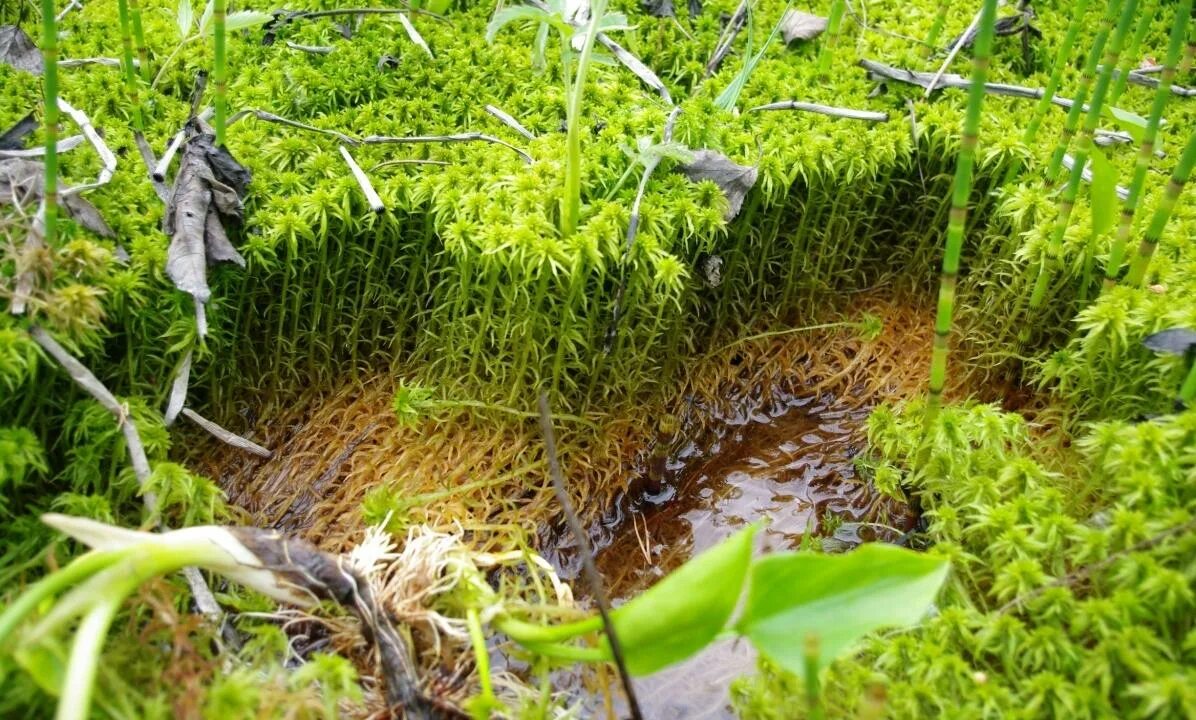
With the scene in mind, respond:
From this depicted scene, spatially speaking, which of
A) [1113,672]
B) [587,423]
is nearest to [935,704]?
[1113,672]

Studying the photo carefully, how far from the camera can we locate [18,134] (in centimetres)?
146

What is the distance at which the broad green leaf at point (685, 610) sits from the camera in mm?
950

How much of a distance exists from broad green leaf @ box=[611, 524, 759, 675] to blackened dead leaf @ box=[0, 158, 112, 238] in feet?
3.35

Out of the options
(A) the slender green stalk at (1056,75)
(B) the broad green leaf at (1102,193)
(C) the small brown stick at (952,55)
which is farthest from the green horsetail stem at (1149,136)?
(C) the small brown stick at (952,55)

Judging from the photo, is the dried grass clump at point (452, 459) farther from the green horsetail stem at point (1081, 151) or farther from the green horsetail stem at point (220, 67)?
the green horsetail stem at point (220, 67)

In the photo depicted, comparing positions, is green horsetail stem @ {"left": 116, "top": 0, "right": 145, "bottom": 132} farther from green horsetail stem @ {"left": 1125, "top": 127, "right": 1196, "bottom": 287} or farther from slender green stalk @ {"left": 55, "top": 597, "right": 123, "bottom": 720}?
green horsetail stem @ {"left": 1125, "top": 127, "right": 1196, "bottom": 287}

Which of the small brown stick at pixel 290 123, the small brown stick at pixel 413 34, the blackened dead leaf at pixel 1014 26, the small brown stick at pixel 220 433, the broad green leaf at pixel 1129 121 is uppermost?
the blackened dead leaf at pixel 1014 26

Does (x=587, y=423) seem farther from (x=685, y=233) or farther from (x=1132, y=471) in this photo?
(x=1132, y=471)

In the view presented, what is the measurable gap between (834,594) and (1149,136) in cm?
94

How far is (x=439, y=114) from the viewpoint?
5.80 ft

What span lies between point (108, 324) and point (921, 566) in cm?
123

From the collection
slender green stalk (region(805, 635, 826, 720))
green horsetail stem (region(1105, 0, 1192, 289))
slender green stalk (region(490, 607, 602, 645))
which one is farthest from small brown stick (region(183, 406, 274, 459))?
green horsetail stem (region(1105, 0, 1192, 289))

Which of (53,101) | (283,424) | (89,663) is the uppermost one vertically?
(53,101)

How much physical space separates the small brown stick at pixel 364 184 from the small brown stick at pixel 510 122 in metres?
0.31
